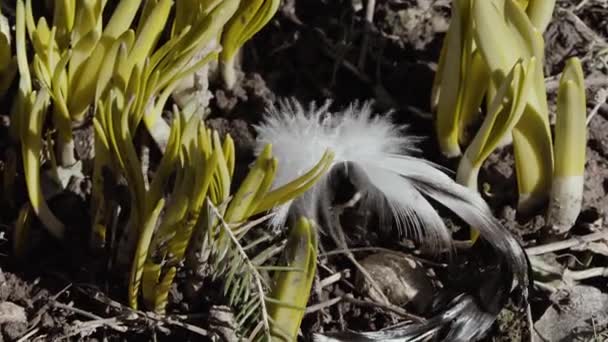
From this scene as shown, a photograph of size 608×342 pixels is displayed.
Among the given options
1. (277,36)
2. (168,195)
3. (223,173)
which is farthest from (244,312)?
(277,36)

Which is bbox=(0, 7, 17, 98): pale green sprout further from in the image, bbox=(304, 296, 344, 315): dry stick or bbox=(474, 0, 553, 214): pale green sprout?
bbox=(474, 0, 553, 214): pale green sprout

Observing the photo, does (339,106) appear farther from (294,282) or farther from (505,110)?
(294,282)

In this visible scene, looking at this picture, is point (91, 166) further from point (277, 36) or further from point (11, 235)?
point (277, 36)

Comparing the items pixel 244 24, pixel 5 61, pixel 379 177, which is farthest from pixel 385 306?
pixel 5 61

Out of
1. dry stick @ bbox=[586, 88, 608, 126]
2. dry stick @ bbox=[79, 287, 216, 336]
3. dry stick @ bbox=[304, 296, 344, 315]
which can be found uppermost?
dry stick @ bbox=[586, 88, 608, 126]

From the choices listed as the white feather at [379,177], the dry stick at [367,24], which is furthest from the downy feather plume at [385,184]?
the dry stick at [367,24]

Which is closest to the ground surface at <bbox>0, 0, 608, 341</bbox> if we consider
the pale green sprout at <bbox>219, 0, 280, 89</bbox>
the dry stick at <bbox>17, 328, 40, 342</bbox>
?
the dry stick at <bbox>17, 328, 40, 342</bbox>

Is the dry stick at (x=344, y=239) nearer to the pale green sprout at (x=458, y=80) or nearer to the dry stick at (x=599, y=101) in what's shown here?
the pale green sprout at (x=458, y=80)
